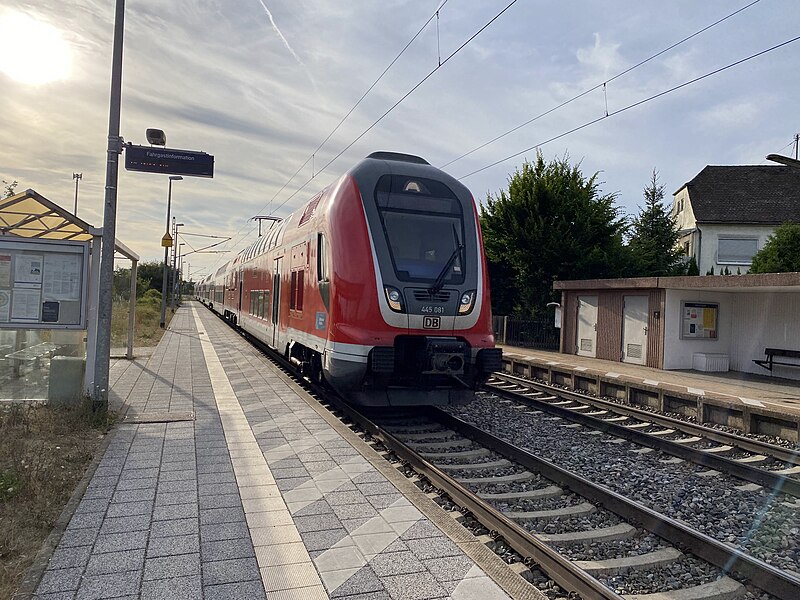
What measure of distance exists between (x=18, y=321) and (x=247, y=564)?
19.5 feet

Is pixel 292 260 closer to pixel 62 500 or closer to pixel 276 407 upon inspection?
pixel 276 407

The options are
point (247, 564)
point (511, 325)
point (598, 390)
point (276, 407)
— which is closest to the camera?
point (247, 564)

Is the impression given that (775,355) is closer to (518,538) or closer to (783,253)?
(518,538)

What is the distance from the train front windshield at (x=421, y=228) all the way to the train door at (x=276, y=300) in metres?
4.98

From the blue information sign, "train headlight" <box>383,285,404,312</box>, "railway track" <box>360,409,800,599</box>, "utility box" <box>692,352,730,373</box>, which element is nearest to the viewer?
"railway track" <box>360,409,800,599</box>

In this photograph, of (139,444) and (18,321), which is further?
(18,321)

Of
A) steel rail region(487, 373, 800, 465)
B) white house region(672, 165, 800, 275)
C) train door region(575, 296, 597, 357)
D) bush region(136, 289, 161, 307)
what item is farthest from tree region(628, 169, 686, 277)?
bush region(136, 289, 161, 307)

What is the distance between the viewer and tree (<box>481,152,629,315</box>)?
2392 centimetres

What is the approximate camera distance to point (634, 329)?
1681 centimetres

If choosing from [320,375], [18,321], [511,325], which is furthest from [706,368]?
[18,321]

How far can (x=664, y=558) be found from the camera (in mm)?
4359

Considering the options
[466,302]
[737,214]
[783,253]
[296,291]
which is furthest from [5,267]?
[737,214]

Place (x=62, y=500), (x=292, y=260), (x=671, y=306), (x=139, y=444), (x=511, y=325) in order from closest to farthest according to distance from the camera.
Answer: (x=62, y=500), (x=139, y=444), (x=292, y=260), (x=671, y=306), (x=511, y=325)

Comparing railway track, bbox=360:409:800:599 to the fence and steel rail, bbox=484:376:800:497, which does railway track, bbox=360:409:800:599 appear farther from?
the fence
